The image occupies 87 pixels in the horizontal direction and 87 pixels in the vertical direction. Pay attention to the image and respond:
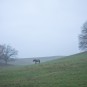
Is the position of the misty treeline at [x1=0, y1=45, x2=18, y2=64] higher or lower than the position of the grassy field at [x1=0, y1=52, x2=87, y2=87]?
higher

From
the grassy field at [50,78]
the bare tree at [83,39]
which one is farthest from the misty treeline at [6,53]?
the grassy field at [50,78]

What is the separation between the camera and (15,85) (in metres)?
20.8

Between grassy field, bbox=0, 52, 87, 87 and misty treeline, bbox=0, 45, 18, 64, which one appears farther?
misty treeline, bbox=0, 45, 18, 64

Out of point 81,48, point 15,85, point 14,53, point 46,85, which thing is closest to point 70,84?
point 46,85

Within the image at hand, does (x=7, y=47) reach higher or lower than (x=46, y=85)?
higher

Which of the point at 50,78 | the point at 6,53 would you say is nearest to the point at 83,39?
the point at 6,53

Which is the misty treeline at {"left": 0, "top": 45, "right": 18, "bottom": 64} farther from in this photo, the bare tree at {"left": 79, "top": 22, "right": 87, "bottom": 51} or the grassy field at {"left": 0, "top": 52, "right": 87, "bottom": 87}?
the grassy field at {"left": 0, "top": 52, "right": 87, "bottom": 87}

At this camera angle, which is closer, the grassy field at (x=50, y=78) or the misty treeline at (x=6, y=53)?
the grassy field at (x=50, y=78)

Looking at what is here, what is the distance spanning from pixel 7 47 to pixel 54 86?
72139 millimetres

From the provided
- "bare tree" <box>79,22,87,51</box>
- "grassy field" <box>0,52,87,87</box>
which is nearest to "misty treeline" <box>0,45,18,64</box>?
"bare tree" <box>79,22,87,51</box>

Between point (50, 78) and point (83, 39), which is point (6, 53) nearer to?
point (83, 39)

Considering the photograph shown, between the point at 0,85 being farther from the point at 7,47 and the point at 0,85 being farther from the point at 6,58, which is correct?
the point at 7,47

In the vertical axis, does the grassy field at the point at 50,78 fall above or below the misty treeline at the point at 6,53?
below

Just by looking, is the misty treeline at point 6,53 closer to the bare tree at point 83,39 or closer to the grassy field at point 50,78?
the bare tree at point 83,39
